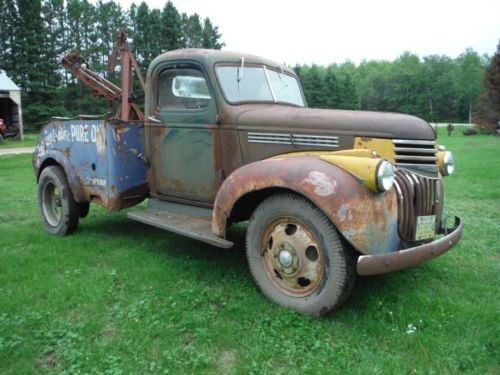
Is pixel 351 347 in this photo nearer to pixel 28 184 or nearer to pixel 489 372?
pixel 489 372

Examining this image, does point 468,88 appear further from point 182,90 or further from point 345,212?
point 345,212

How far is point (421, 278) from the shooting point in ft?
13.4

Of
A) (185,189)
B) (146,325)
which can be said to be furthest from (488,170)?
(146,325)

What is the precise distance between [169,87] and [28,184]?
680 centimetres

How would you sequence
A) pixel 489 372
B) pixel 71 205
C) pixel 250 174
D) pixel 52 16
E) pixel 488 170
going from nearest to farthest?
pixel 489 372 → pixel 250 174 → pixel 71 205 → pixel 488 170 → pixel 52 16

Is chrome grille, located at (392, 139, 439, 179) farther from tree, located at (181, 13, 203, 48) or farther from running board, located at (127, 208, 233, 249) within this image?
tree, located at (181, 13, 203, 48)

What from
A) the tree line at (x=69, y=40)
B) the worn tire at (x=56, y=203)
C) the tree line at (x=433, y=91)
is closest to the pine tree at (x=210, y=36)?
the tree line at (x=69, y=40)

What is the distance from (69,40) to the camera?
121 ft

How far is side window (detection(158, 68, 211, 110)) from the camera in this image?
441 cm

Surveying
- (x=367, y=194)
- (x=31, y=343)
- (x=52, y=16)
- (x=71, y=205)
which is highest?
(x=52, y=16)

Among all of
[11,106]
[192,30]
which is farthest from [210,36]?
[11,106]

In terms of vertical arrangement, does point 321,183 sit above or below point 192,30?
below

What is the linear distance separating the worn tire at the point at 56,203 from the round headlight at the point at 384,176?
3872 millimetres

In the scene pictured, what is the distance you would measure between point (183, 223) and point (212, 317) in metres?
1.24
